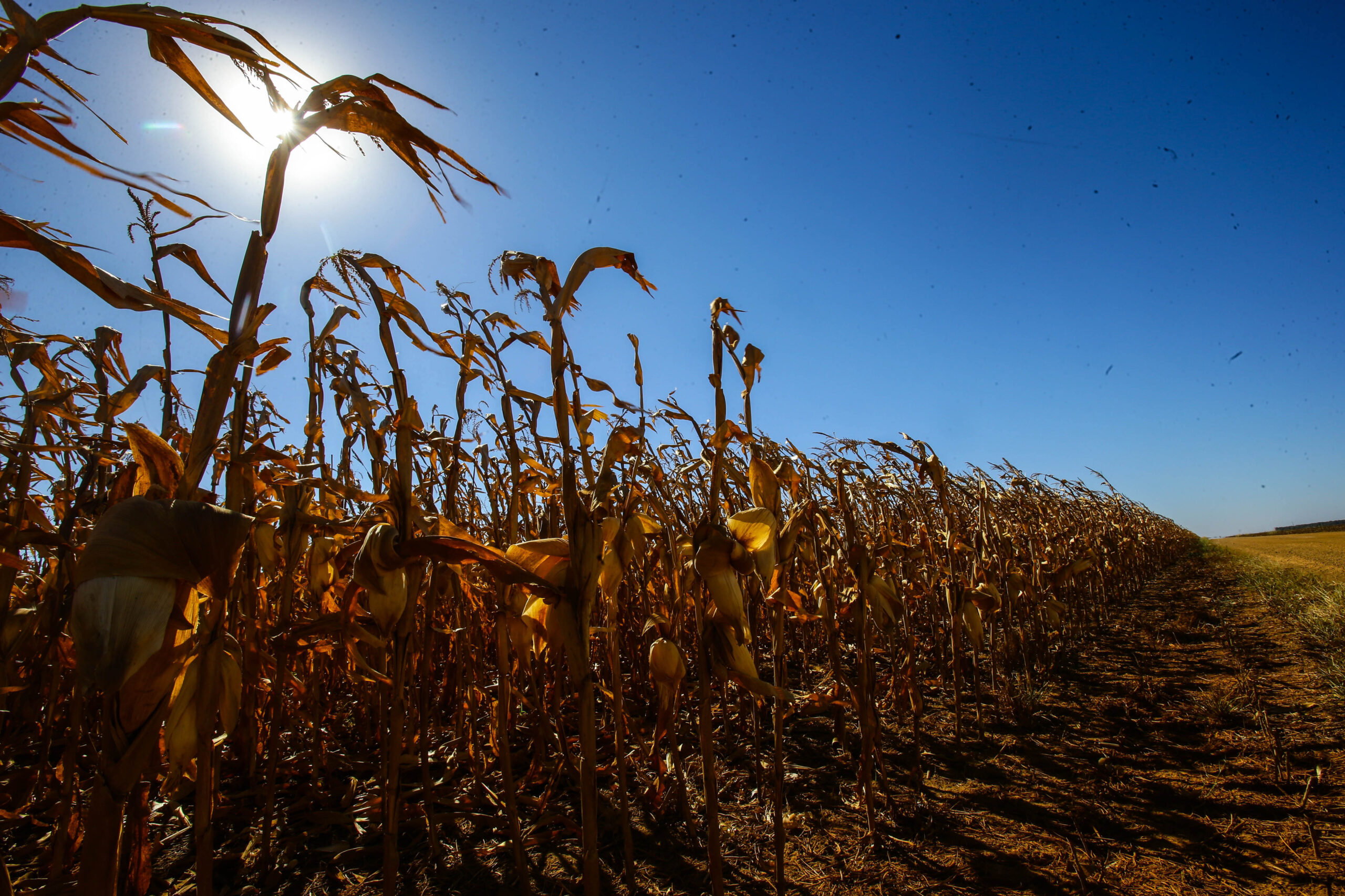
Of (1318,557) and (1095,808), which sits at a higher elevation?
(1318,557)

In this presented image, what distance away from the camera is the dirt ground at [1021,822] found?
6.76ft

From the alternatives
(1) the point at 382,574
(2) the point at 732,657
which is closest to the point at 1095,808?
(2) the point at 732,657

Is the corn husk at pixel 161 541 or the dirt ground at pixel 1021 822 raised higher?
the corn husk at pixel 161 541

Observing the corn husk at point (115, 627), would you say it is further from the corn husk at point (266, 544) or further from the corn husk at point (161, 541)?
the corn husk at point (266, 544)

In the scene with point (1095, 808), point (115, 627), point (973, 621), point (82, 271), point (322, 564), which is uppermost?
point (82, 271)

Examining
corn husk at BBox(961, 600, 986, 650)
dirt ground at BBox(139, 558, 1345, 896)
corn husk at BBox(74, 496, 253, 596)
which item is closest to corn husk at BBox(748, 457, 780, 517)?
corn husk at BBox(74, 496, 253, 596)

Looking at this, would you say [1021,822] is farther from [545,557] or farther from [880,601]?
[545,557]

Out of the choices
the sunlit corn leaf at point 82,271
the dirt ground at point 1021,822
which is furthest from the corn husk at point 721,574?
the dirt ground at point 1021,822

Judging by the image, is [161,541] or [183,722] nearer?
[161,541]

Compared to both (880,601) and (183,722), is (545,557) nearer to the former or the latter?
(183,722)

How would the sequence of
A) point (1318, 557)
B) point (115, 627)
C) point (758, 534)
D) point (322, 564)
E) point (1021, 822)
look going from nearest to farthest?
point (115, 627) < point (758, 534) < point (322, 564) < point (1021, 822) < point (1318, 557)

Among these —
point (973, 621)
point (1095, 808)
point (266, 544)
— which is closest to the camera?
point (266, 544)

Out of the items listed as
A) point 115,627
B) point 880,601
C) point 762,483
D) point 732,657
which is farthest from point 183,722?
point 880,601

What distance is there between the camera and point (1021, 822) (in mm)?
2402
